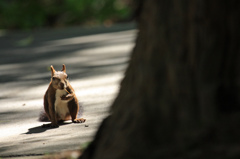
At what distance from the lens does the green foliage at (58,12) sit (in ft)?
64.3

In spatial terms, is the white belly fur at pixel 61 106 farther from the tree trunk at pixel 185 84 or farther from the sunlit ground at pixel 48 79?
the tree trunk at pixel 185 84

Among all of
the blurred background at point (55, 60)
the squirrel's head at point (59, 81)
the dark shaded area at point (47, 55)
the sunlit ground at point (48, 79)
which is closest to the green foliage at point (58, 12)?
the blurred background at point (55, 60)

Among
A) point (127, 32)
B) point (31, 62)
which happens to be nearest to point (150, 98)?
point (31, 62)

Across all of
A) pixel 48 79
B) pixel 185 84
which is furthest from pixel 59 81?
pixel 48 79

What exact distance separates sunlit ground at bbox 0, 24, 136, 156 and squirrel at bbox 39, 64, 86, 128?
14 cm

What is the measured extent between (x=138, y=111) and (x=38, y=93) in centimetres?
533

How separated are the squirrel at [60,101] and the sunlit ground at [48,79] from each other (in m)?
0.14

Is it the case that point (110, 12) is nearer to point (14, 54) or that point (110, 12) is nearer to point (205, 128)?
point (14, 54)

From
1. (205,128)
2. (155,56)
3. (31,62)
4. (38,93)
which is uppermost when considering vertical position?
(31,62)

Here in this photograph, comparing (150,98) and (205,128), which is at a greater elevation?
(150,98)

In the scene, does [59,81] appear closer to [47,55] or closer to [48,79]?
[48,79]

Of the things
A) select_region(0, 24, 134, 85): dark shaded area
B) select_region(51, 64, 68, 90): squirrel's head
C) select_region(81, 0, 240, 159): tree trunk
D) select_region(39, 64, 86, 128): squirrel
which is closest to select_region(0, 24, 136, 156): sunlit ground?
select_region(0, 24, 134, 85): dark shaded area

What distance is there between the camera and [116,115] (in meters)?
3.93

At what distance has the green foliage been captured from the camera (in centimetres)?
1961
